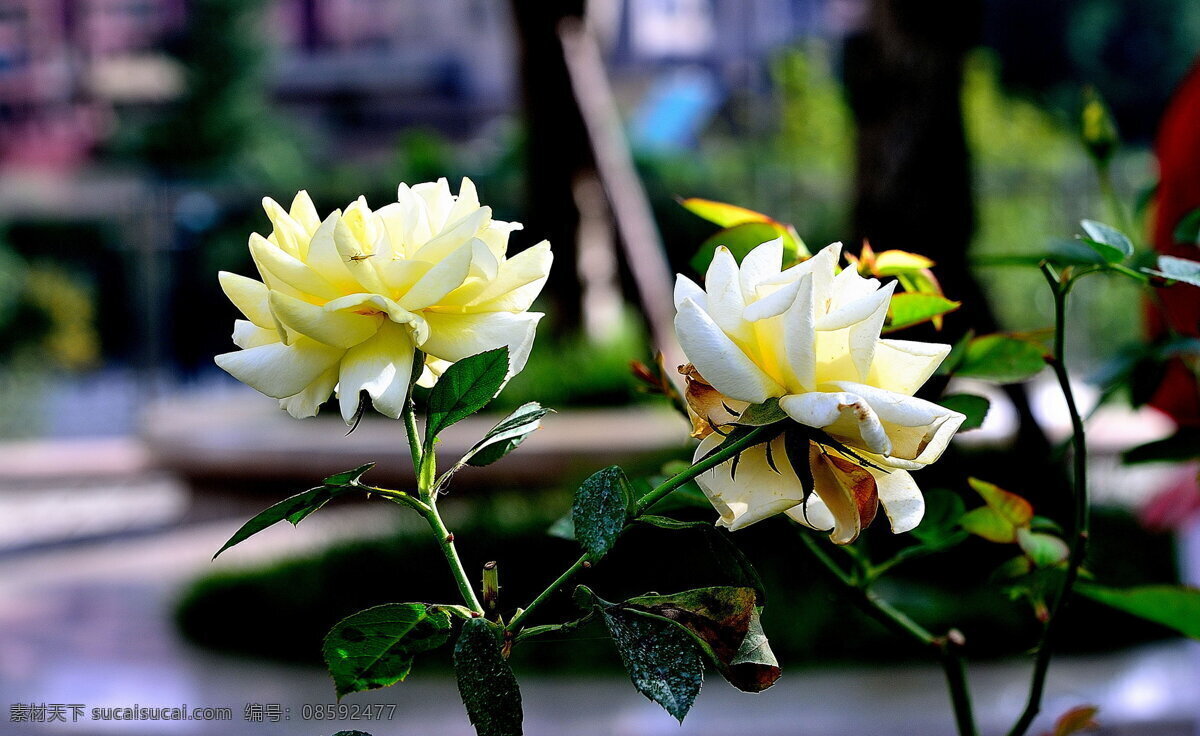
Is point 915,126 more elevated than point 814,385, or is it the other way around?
point 814,385

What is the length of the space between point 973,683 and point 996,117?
8.00m

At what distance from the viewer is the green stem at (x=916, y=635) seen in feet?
1.72

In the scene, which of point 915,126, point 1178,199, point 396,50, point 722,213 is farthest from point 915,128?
point 396,50

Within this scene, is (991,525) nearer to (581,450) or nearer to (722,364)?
(722,364)

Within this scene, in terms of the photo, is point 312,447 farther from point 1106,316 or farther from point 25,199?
point 25,199

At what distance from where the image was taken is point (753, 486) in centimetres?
39

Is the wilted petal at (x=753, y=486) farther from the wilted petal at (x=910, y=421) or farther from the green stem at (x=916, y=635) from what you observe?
the green stem at (x=916, y=635)

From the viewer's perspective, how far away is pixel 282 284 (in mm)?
409

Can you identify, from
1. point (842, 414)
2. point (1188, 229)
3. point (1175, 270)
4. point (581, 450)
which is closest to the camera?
point (842, 414)

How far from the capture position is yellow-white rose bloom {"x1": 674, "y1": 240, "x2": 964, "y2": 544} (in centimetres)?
36

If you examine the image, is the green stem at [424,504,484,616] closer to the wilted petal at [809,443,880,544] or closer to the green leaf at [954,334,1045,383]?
the wilted petal at [809,443,880,544]

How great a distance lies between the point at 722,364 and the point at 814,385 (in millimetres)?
28

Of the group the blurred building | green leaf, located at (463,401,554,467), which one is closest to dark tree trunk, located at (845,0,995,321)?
green leaf, located at (463,401,554,467)

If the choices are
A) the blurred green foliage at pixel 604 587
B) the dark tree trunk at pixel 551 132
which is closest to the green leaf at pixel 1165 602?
the blurred green foliage at pixel 604 587
